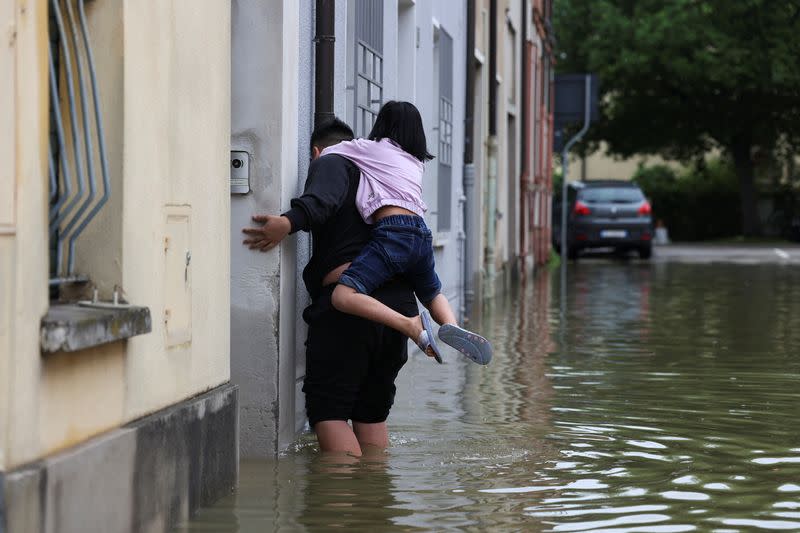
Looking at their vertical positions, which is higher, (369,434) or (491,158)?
(491,158)

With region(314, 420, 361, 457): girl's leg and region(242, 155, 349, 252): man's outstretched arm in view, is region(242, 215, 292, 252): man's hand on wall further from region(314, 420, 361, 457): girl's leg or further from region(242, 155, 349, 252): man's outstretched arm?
region(314, 420, 361, 457): girl's leg

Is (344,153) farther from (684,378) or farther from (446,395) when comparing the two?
(684,378)

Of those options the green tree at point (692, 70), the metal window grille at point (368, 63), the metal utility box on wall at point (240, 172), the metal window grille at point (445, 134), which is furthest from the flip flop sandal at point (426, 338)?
the green tree at point (692, 70)

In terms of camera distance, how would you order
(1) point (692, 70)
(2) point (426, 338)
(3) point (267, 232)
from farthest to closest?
(1) point (692, 70)
(3) point (267, 232)
(2) point (426, 338)

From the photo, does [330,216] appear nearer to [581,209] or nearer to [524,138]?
[524,138]

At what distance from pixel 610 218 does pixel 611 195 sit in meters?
0.59

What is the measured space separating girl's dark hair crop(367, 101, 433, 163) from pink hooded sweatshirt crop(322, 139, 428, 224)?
4cm

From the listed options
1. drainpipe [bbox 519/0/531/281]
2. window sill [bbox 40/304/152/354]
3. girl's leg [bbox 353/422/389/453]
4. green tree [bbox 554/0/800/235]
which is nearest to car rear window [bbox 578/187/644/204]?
drainpipe [bbox 519/0/531/281]

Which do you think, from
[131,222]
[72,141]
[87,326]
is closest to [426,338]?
[131,222]

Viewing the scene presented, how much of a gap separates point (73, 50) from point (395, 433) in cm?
371

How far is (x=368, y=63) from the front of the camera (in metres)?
9.81

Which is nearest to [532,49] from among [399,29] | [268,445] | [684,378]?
[399,29]

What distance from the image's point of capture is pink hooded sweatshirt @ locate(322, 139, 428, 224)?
7.04 metres

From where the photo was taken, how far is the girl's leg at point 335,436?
23.1 ft
